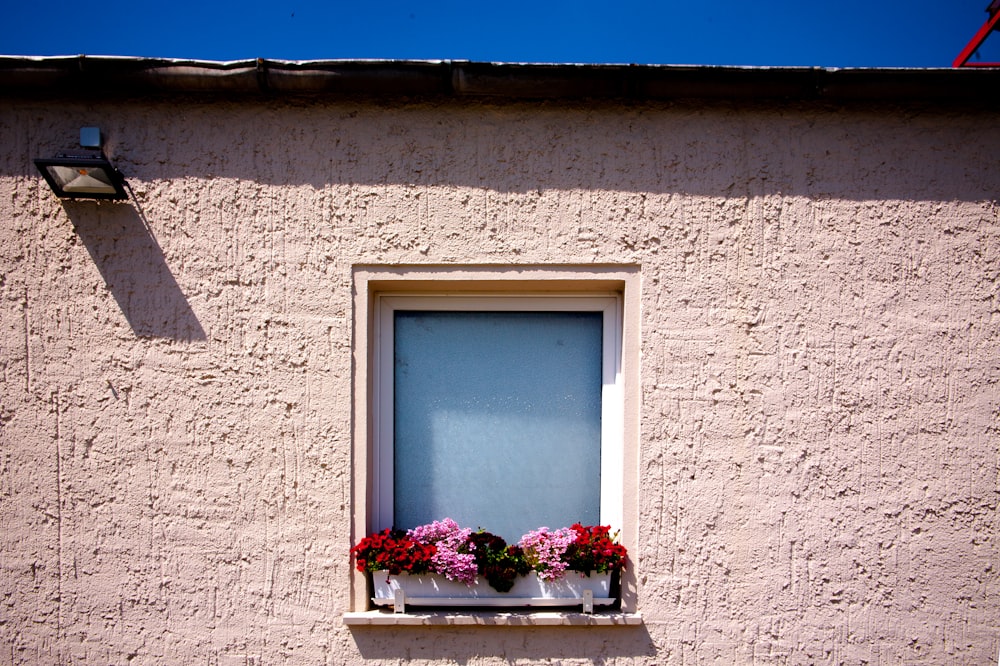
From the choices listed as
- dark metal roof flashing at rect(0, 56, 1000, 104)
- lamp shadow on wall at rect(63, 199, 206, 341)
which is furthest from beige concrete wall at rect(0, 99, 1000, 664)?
dark metal roof flashing at rect(0, 56, 1000, 104)

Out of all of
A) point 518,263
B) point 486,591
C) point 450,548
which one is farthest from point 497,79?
point 486,591

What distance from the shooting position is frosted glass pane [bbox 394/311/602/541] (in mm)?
3061

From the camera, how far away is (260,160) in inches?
114

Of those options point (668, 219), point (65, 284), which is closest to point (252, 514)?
point (65, 284)

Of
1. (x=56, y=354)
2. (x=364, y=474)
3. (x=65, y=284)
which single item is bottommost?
(x=364, y=474)

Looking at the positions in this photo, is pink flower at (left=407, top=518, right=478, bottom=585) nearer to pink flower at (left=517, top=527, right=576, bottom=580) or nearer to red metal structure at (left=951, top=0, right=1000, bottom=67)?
pink flower at (left=517, top=527, right=576, bottom=580)

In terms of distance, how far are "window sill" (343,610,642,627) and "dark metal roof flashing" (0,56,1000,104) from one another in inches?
91.7

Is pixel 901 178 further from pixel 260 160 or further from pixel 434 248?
pixel 260 160

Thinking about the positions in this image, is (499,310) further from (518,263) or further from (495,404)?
(495,404)

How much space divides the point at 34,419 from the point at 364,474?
1.51 meters

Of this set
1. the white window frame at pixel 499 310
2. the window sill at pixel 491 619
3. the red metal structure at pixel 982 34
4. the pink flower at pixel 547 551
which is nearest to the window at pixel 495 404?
the white window frame at pixel 499 310

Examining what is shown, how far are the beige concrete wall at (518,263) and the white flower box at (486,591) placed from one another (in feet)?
0.43

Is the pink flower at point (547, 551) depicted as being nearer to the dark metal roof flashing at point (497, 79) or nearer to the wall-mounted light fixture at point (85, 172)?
the dark metal roof flashing at point (497, 79)

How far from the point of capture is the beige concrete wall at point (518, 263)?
9.22 feet
